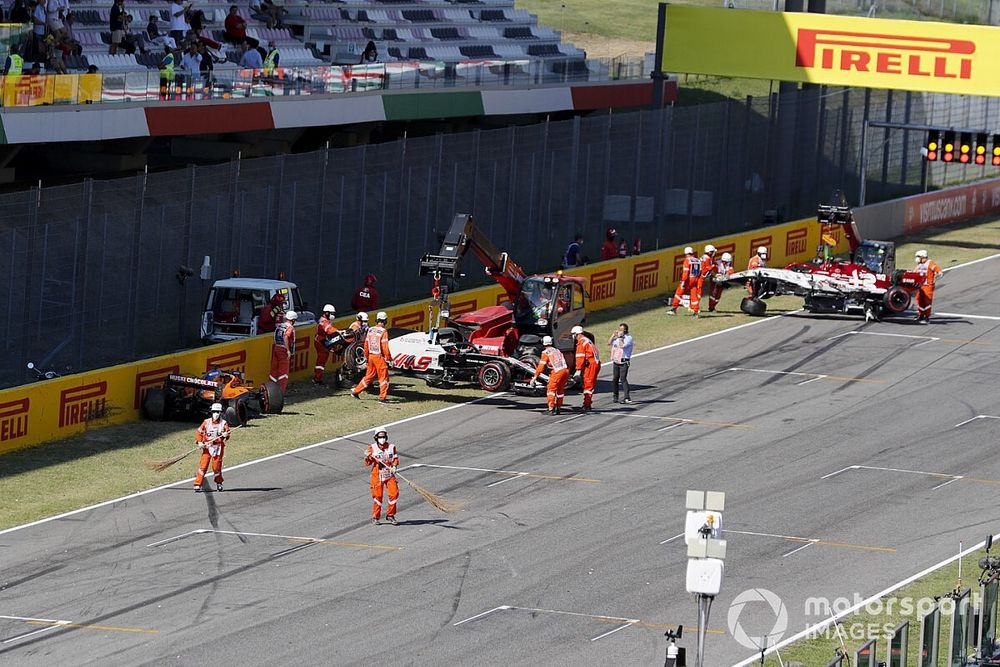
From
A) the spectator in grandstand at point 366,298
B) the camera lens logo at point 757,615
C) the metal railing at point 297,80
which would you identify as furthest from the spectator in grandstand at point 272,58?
the camera lens logo at point 757,615

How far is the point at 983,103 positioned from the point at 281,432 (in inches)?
1698

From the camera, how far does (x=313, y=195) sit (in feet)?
119

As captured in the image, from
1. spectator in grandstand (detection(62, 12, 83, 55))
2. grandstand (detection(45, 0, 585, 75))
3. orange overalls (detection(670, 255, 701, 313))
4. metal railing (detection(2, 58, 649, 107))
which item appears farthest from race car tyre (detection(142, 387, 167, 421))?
orange overalls (detection(670, 255, 701, 313))

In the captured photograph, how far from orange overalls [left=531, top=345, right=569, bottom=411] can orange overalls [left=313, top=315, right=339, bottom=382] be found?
4088 mm

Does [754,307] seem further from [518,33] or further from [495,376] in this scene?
[518,33]

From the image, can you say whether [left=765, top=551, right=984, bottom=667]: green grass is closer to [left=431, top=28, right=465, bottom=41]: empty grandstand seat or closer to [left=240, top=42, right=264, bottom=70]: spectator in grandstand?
[left=240, top=42, right=264, bottom=70]: spectator in grandstand

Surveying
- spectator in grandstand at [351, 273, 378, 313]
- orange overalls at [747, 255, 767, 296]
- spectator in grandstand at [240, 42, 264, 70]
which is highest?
spectator in grandstand at [240, 42, 264, 70]

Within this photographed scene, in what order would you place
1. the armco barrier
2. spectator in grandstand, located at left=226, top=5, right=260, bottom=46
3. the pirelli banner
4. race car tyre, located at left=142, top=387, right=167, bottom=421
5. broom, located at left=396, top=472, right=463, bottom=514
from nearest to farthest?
1. broom, located at left=396, top=472, right=463, bottom=514
2. the armco barrier
3. race car tyre, located at left=142, top=387, right=167, bottom=421
4. spectator in grandstand, located at left=226, top=5, right=260, bottom=46
5. the pirelli banner

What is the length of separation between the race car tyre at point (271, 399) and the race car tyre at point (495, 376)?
401 cm

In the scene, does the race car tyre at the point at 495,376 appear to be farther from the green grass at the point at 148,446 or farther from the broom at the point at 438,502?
the broom at the point at 438,502

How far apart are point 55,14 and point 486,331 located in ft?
44.9

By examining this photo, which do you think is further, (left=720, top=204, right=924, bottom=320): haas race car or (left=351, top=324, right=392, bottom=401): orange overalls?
(left=720, top=204, right=924, bottom=320): haas race car

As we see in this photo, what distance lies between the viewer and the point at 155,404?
2916 cm

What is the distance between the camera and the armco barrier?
89.3 ft
